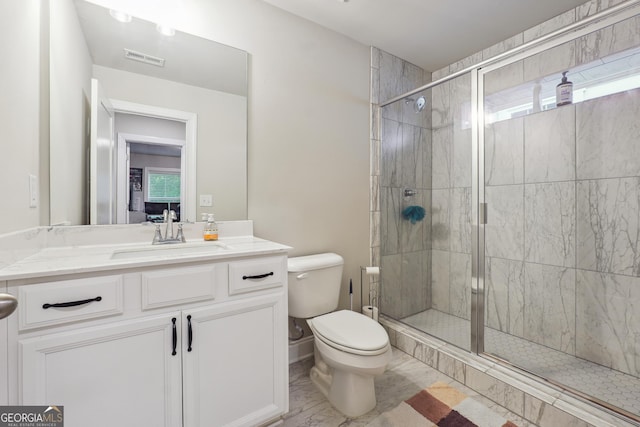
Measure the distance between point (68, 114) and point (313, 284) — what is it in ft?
5.01

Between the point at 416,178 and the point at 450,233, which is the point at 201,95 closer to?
the point at 416,178

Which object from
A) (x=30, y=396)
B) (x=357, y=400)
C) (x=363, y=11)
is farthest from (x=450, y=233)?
(x=30, y=396)

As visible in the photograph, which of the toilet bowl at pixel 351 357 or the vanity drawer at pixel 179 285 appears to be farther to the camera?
the toilet bowl at pixel 351 357

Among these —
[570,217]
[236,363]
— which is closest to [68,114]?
[236,363]

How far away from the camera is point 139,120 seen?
149cm

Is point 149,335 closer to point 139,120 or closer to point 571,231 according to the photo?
point 139,120

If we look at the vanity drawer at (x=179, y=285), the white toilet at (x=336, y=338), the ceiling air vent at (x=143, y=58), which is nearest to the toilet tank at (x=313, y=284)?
the white toilet at (x=336, y=338)

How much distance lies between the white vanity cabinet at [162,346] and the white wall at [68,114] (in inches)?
24.3

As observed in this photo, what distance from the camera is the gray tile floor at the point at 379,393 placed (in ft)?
4.73

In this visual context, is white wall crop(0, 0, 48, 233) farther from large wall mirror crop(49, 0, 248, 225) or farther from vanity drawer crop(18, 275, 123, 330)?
vanity drawer crop(18, 275, 123, 330)

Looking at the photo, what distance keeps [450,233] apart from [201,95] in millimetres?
2219

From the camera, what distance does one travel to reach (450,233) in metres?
2.52

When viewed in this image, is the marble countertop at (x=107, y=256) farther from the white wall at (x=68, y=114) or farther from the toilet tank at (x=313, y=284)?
the toilet tank at (x=313, y=284)

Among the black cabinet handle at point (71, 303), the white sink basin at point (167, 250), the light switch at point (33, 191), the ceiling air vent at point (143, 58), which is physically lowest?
the black cabinet handle at point (71, 303)
